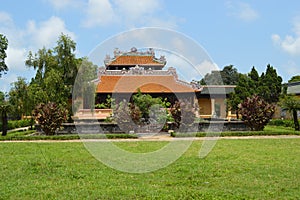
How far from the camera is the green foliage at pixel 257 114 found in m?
17.5

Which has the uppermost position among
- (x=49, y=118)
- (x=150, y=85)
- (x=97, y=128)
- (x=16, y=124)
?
(x=150, y=85)

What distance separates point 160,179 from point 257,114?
12189 mm

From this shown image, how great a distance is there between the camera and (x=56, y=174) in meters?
6.93

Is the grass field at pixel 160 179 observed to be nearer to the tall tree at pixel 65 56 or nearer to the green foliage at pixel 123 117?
the green foliage at pixel 123 117

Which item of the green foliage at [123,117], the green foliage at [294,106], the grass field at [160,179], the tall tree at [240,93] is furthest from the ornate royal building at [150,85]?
the grass field at [160,179]

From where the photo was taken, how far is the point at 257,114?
17531 mm

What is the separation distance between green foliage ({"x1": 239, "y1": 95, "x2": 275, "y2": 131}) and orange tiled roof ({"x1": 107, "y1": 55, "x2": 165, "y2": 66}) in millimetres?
12468

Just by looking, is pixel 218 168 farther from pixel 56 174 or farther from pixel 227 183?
pixel 56 174

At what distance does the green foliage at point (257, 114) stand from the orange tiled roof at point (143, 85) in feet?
26.5

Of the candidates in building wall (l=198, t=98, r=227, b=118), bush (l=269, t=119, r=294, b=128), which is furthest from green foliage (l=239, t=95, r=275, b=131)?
building wall (l=198, t=98, r=227, b=118)

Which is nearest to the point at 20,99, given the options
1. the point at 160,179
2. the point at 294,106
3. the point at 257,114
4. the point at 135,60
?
the point at 135,60

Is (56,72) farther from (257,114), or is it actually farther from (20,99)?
(257,114)

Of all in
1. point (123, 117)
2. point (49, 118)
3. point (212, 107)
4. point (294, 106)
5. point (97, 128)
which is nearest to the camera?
point (49, 118)

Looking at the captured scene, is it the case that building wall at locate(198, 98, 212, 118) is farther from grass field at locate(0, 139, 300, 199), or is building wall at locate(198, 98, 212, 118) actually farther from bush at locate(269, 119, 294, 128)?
grass field at locate(0, 139, 300, 199)
